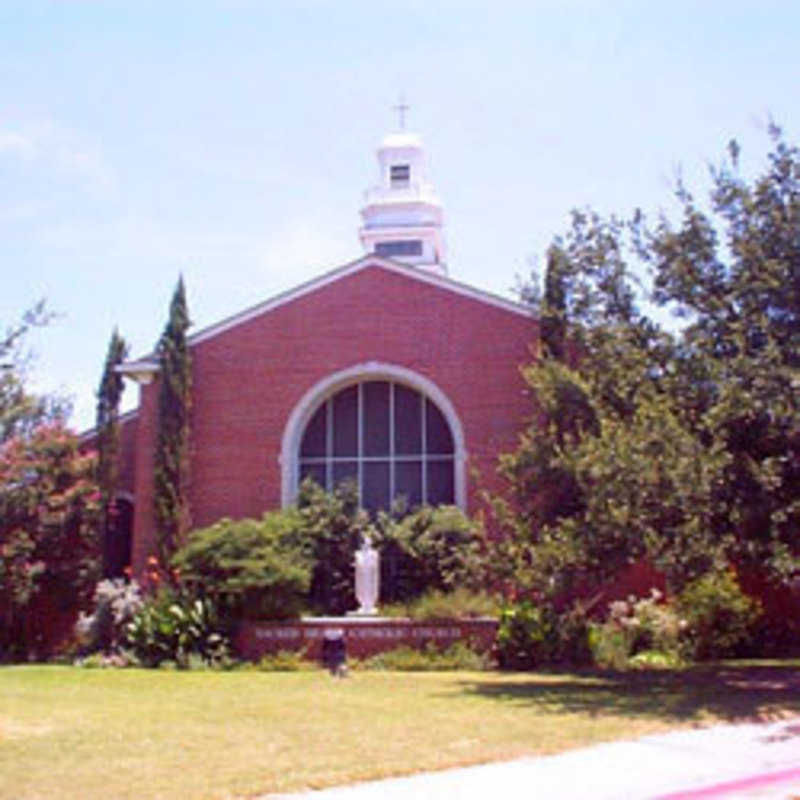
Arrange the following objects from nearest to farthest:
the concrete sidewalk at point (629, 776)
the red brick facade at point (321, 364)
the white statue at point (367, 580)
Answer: the concrete sidewalk at point (629, 776)
the white statue at point (367, 580)
the red brick facade at point (321, 364)

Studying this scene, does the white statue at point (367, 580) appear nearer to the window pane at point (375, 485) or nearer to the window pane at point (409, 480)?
the window pane at point (375, 485)

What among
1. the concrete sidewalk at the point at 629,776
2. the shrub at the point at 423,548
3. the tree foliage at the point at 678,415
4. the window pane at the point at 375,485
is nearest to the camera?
the concrete sidewalk at the point at 629,776

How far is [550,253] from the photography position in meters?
19.3

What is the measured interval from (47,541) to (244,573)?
5.97 meters

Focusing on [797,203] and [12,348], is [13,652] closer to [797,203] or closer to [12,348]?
[12,348]

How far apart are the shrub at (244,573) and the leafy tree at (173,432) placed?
2.33m

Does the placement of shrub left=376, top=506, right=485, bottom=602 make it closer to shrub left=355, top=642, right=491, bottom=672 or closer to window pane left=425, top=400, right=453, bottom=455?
window pane left=425, top=400, right=453, bottom=455

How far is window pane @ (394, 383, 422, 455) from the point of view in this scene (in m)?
26.1

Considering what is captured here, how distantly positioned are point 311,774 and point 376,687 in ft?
25.6

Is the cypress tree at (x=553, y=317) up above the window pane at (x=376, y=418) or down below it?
above

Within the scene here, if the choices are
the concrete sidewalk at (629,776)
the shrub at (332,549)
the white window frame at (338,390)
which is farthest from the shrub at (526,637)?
the concrete sidewalk at (629,776)

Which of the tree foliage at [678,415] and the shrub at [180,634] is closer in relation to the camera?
the tree foliage at [678,415]

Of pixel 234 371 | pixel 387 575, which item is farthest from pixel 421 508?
pixel 234 371

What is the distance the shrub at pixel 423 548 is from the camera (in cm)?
2328
